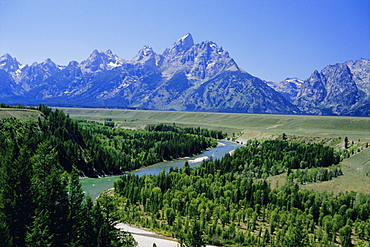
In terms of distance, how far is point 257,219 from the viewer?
62281 millimetres

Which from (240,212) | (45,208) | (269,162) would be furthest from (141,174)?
(45,208)

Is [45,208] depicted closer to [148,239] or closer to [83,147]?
[148,239]

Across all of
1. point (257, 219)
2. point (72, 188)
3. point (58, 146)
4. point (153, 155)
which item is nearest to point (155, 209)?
point (257, 219)

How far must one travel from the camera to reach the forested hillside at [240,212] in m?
51.0

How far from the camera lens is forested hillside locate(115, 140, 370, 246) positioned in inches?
2007

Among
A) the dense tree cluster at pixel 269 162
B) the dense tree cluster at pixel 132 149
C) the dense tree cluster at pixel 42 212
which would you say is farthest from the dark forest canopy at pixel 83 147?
the dense tree cluster at pixel 42 212

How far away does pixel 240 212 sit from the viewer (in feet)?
198

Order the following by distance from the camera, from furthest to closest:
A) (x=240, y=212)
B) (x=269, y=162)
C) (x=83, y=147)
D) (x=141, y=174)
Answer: (x=83, y=147)
(x=269, y=162)
(x=141, y=174)
(x=240, y=212)

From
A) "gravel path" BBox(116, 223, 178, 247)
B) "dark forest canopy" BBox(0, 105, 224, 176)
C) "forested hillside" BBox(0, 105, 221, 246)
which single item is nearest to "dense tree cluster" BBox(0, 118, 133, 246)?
"forested hillside" BBox(0, 105, 221, 246)

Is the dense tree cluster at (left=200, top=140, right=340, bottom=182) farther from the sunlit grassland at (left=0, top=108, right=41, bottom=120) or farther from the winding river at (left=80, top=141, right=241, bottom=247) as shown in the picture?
the sunlit grassland at (left=0, top=108, right=41, bottom=120)

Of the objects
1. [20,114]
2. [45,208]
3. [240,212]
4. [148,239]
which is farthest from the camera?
[20,114]

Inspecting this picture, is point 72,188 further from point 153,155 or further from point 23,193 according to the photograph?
point 153,155

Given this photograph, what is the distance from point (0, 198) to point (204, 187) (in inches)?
1932

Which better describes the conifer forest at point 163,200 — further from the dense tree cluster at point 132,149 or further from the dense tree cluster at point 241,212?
the dense tree cluster at point 132,149
